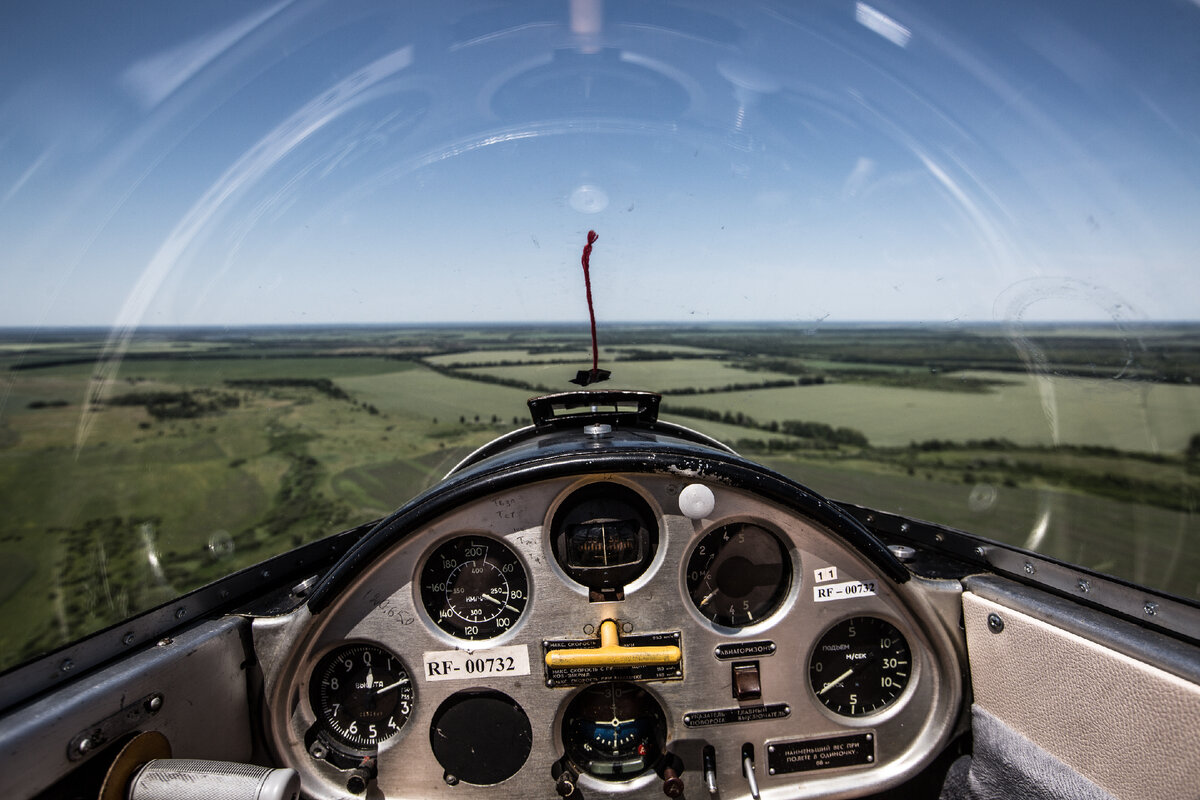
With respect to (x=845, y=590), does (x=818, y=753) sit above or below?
below

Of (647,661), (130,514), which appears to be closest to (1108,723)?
(647,661)

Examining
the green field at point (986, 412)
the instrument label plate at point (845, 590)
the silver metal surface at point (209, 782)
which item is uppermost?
the instrument label plate at point (845, 590)

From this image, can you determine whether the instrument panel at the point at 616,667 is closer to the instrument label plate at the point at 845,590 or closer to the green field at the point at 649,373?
the instrument label plate at the point at 845,590

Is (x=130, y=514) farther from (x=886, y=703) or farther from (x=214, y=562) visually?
(x=886, y=703)

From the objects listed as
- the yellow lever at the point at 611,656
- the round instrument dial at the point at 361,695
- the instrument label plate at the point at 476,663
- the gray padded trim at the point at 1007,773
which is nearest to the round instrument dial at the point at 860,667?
the gray padded trim at the point at 1007,773

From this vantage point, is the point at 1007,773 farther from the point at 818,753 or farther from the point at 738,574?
the point at 738,574

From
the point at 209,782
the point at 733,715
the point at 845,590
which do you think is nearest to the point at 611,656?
the point at 733,715
